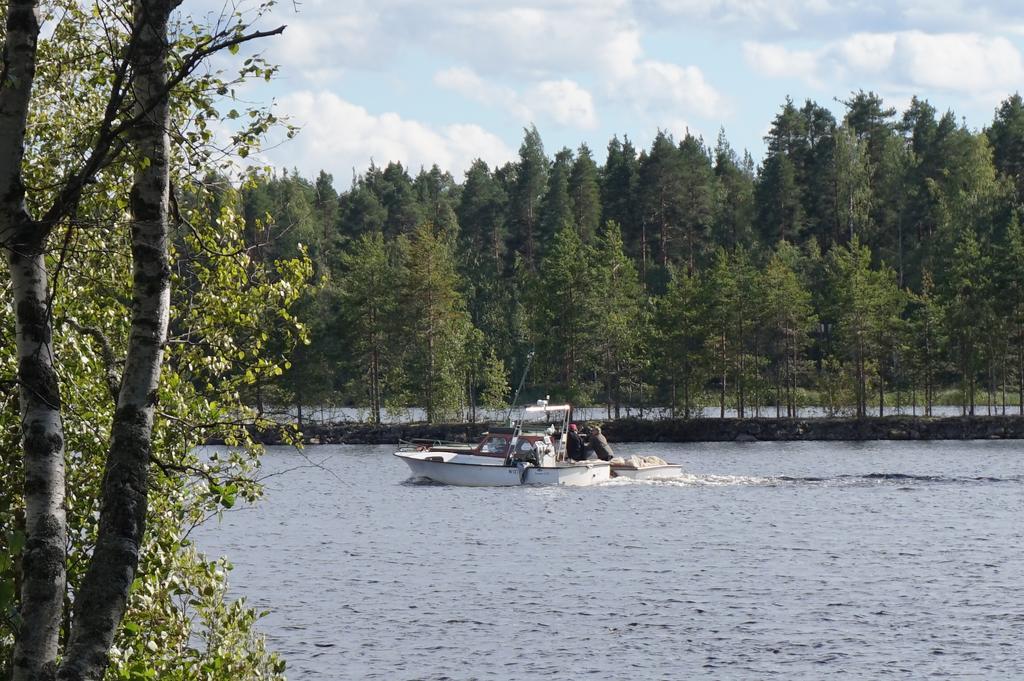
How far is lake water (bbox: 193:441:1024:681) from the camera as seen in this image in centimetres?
2316

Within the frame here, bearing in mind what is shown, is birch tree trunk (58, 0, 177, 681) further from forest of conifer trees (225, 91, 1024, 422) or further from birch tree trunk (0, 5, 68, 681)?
forest of conifer trees (225, 91, 1024, 422)

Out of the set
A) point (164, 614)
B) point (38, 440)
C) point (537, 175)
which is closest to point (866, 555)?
point (164, 614)

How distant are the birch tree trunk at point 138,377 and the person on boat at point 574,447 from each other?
147ft

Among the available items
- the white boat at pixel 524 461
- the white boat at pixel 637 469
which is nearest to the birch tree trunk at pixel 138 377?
the white boat at pixel 524 461

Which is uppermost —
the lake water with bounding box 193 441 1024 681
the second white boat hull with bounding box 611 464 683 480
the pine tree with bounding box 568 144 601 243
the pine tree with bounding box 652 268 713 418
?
the pine tree with bounding box 568 144 601 243

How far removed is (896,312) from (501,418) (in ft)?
93.1

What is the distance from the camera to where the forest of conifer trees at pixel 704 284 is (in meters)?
90.1

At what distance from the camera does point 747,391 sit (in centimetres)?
9325

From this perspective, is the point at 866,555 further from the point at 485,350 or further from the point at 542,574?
the point at 485,350

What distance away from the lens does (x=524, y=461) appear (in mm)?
51625

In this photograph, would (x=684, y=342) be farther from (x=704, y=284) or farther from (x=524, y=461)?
(x=524, y=461)

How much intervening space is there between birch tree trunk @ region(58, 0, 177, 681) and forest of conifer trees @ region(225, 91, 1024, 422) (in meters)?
64.9

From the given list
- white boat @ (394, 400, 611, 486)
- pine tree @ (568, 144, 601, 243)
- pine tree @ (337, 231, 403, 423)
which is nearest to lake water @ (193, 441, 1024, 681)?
white boat @ (394, 400, 611, 486)

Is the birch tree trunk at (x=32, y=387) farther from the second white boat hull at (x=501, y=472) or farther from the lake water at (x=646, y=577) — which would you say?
the second white boat hull at (x=501, y=472)
